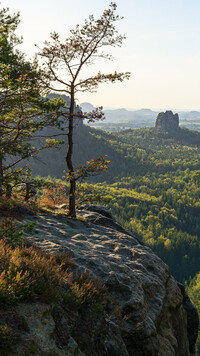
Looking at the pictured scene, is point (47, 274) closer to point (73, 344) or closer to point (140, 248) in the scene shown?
point (73, 344)

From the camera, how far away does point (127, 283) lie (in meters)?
10.4

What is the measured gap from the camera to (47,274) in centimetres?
708

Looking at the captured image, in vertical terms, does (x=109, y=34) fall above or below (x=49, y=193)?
above

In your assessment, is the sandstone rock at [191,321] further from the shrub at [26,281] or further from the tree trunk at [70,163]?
the shrub at [26,281]

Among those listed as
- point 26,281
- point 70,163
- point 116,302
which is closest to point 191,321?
point 116,302

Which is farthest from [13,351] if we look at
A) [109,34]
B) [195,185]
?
[195,185]

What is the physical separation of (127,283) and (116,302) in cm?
132

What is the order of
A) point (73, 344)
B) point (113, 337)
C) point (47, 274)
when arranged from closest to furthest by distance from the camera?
point (73, 344), point (47, 274), point (113, 337)

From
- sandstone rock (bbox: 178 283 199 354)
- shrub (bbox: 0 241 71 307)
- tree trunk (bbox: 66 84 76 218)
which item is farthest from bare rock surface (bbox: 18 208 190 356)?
shrub (bbox: 0 241 71 307)

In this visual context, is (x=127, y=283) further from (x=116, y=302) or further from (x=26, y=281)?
(x=26, y=281)

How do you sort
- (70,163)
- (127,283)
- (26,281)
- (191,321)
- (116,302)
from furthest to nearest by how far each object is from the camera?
(70,163) < (191,321) < (127,283) < (116,302) < (26,281)

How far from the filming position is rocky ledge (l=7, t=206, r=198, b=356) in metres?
6.35

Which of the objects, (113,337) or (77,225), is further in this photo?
(77,225)

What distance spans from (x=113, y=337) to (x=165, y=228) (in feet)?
424
